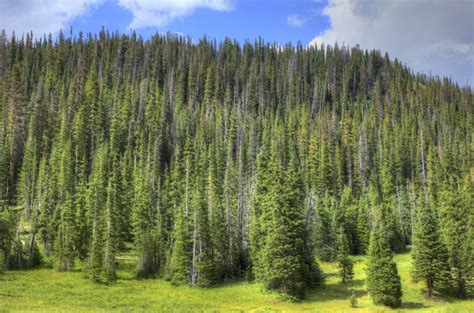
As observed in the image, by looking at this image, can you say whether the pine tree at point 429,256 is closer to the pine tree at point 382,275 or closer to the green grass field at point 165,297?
the green grass field at point 165,297

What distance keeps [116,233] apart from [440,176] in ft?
259

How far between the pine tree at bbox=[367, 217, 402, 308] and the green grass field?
1166mm

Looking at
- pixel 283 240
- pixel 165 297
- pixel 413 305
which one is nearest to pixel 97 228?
pixel 165 297

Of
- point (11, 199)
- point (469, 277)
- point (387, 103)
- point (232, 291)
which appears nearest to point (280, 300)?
point (232, 291)

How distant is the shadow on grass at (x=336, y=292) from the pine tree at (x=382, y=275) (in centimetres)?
533

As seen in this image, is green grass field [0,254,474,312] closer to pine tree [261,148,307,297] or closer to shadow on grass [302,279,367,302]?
shadow on grass [302,279,367,302]

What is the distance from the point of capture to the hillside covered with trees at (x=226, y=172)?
55438 mm

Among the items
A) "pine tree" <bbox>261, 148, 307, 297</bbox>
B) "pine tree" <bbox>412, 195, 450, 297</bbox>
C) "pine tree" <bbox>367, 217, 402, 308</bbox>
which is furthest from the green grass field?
"pine tree" <bbox>412, 195, 450, 297</bbox>

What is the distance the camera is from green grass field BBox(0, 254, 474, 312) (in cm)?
4012

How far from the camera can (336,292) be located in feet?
173

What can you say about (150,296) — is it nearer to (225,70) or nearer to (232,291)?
(232,291)

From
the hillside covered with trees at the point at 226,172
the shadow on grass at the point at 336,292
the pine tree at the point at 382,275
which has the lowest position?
the shadow on grass at the point at 336,292

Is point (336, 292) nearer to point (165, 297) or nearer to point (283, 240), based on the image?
point (283, 240)

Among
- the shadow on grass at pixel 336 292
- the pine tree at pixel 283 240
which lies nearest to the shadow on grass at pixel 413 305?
the shadow on grass at pixel 336 292
